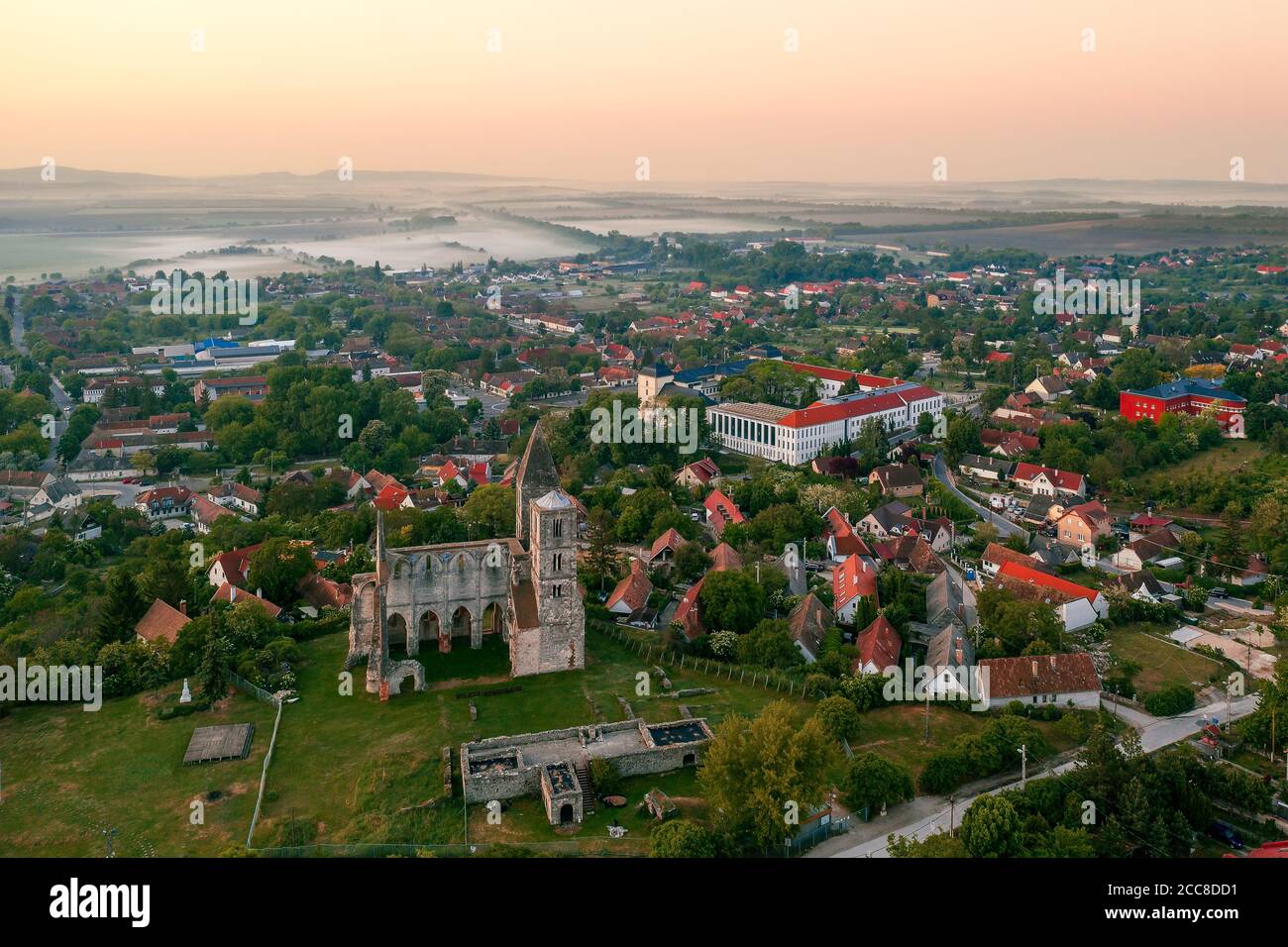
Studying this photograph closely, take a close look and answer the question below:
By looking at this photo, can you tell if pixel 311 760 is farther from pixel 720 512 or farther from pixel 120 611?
pixel 720 512

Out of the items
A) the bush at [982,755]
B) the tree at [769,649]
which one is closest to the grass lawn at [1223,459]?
the tree at [769,649]

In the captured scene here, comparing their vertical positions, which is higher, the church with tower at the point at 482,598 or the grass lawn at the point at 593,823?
the church with tower at the point at 482,598

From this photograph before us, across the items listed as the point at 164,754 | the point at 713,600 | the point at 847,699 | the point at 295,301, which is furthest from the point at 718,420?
the point at 295,301

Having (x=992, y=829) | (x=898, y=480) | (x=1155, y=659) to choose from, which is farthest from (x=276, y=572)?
(x=898, y=480)

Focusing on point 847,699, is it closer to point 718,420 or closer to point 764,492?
point 764,492

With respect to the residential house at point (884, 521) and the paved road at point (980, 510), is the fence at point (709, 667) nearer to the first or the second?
the residential house at point (884, 521)
